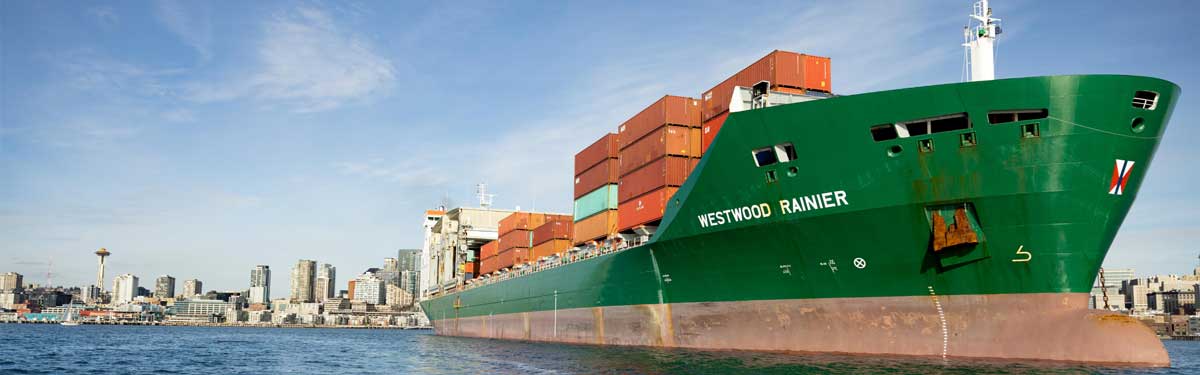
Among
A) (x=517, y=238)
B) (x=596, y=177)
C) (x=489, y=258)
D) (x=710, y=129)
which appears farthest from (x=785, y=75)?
(x=489, y=258)

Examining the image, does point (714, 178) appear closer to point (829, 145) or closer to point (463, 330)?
point (829, 145)

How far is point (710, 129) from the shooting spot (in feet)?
87.7

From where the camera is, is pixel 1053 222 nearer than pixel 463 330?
Yes

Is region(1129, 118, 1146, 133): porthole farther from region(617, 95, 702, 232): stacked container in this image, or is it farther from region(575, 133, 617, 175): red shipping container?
region(575, 133, 617, 175): red shipping container

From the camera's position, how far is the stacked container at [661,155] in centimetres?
2722

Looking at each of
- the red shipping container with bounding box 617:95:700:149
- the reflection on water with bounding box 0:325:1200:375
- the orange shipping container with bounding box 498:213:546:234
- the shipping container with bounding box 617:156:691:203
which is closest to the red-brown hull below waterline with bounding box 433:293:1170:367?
the reflection on water with bounding box 0:325:1200:375

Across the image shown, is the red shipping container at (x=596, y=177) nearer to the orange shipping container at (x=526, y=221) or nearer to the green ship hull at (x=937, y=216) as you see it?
the green ship hull at (x=937, y=216)

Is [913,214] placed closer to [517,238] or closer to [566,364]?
[566,364]

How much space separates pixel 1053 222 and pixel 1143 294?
15231 centimetres

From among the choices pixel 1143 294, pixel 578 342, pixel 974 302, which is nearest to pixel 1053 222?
pixel 974 302

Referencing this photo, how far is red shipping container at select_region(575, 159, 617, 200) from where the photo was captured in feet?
107

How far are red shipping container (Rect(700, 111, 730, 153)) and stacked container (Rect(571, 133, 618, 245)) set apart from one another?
5.85 meters

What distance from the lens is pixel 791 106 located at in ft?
68.8

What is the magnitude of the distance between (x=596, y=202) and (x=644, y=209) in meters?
5.76
